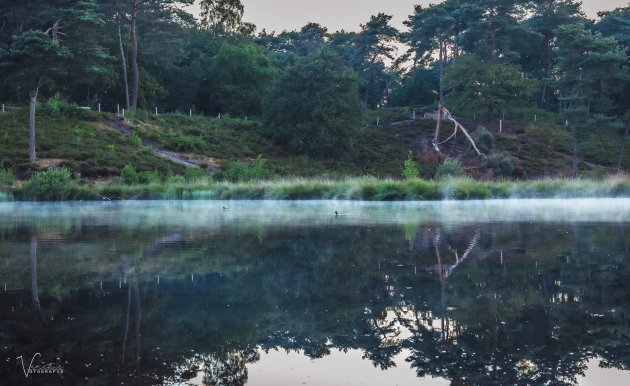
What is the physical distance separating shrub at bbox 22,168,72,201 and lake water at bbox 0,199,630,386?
1945 cm

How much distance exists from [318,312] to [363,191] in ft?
70.7

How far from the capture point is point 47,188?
29.0 m

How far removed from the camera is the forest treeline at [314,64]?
163 ft

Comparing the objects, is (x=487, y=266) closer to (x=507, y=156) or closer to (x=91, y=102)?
(x=507, y=156)

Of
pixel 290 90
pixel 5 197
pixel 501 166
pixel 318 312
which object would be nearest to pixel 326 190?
pixel 5 197

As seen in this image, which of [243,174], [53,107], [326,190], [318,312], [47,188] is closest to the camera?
[318,312]

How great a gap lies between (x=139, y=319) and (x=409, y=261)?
12.9 ft

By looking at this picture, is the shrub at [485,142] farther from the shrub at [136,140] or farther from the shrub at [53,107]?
the shrub at [53,107]

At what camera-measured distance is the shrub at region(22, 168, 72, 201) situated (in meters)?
29.0

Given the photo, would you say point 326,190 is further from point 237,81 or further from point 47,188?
point 237,81

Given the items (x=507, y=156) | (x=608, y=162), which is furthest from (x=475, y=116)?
(x=507, y=156)

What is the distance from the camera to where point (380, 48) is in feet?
285

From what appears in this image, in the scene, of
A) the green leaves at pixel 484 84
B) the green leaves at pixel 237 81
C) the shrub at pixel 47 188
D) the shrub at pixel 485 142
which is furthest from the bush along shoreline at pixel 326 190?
the green leaves at pixel 484 84

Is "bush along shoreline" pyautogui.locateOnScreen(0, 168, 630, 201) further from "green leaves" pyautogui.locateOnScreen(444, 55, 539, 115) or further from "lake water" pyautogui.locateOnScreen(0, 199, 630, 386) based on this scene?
"green leaves" pyautogui.locateOnScreen(444, 55, 539, 115)
